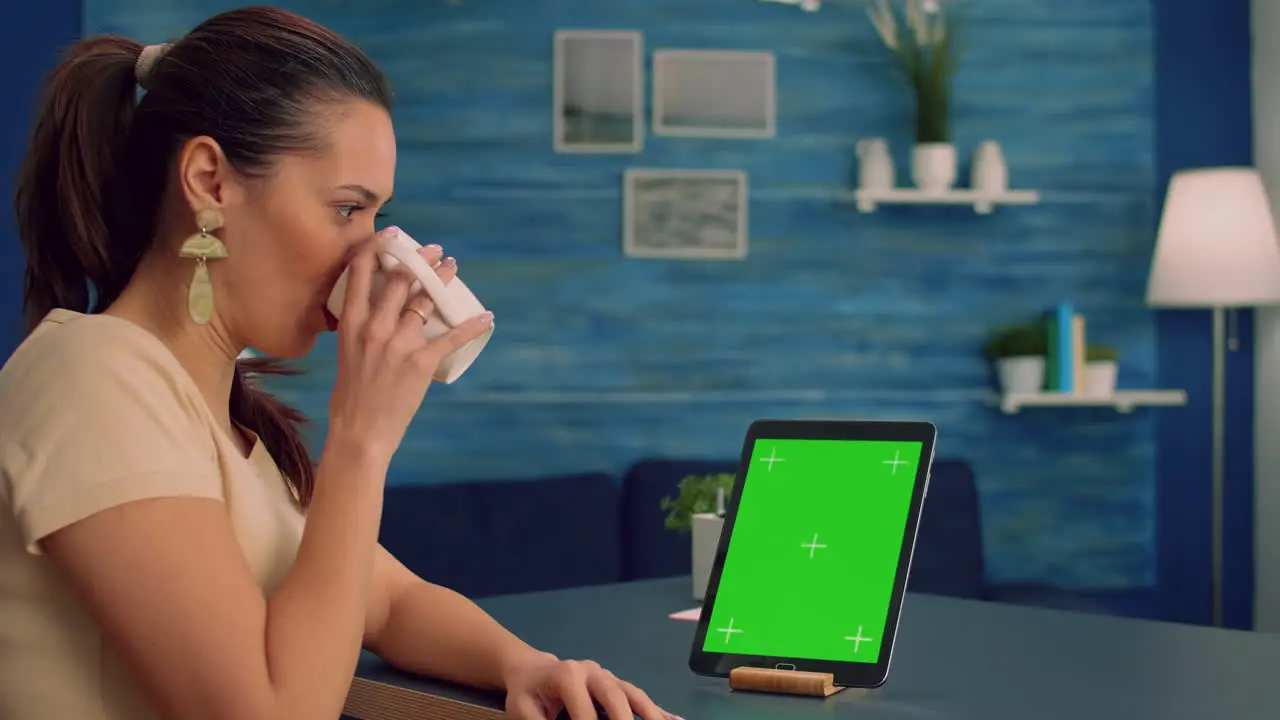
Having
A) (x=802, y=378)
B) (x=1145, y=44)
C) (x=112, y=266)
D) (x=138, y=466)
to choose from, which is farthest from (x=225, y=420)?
(x=1145, y=44)

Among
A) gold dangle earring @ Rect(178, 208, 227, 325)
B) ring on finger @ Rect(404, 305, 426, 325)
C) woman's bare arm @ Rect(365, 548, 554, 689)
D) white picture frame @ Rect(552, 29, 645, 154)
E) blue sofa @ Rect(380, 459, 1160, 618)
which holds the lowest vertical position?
blue sofa @ Rect(380, 459, 1160, 618)

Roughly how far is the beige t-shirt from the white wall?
3.45 m

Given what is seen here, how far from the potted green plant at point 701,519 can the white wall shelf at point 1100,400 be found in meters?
1.76

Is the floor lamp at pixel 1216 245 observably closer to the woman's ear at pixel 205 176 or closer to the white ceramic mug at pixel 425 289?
the white ceramic mug at pixel 425 289

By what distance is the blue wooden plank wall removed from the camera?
146 inches

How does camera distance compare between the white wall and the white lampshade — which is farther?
the white wall

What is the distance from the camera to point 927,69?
12.6ft

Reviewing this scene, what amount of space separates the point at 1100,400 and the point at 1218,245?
1.67 ft

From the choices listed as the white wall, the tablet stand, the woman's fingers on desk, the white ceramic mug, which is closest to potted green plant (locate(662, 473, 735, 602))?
the tablet stand

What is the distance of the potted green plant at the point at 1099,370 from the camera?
12.4 feet

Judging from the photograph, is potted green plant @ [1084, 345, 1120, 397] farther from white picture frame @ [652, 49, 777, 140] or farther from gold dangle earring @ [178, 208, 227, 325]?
gold dangle earring @ [178, 208, 227, 325]

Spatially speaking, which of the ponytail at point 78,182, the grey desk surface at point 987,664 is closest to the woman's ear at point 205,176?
the ponytail at point 78,182

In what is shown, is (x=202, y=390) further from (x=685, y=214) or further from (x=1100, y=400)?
(x=1100, y=400)

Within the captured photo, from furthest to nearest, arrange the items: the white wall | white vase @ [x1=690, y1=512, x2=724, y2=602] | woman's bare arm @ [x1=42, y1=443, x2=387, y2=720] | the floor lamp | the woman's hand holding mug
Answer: the white wall
the floor lamp
white vase @ [x1=690, y1=512, x2=724, y2=602]
the woman's hand holding mug
woman's bare arm @ [x1=42, y1=443, x2=387, y2=720]
